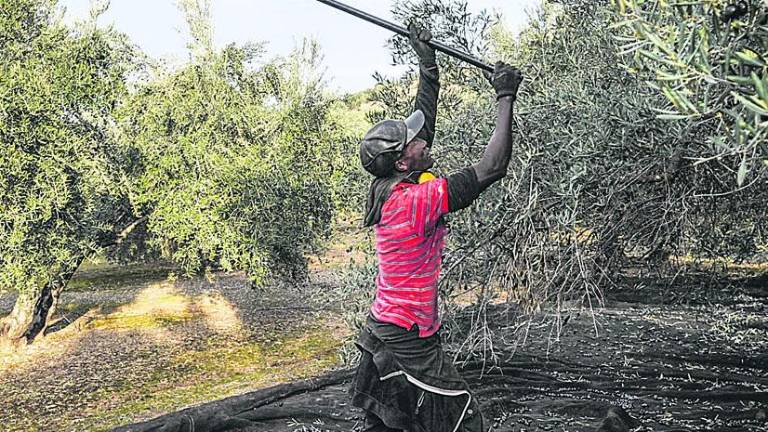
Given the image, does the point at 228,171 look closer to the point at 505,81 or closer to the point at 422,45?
the point at 422,45

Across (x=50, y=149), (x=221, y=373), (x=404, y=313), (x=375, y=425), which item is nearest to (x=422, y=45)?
(x=404, y=313)

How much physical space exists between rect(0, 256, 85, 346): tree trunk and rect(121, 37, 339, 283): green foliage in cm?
192

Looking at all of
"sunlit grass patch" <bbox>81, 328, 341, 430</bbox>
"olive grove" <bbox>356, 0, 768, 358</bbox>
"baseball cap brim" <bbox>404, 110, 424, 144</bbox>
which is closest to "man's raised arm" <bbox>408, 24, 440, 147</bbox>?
"baseball cap brim" <bbox>404, 110, 424, 144</bbox>

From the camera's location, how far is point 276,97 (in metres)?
17.0

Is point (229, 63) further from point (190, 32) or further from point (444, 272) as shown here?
point (444, 272)

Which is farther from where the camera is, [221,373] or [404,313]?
[221,373]

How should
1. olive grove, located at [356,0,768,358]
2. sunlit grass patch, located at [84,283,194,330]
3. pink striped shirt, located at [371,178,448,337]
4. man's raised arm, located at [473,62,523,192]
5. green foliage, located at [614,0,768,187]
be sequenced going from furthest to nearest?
sunlit grass patch, located at [84,283,194,330], olive grove, located at [356,0,768,358], pink striped shirt, located at [371,178,448,337], man's raised arm, located at [473,62,523,192], green foliage, located at [614,0,768,187]

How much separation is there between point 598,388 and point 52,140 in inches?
427

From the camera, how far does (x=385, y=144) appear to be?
3621 mm

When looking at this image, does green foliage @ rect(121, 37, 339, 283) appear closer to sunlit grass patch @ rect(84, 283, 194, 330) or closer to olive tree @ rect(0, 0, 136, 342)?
olive tree @ rect(0, 0, 136, 342)

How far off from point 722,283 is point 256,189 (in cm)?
861

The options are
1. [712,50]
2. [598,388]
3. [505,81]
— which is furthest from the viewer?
[598,388]

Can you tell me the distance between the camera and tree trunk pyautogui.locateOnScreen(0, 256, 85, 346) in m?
14.3

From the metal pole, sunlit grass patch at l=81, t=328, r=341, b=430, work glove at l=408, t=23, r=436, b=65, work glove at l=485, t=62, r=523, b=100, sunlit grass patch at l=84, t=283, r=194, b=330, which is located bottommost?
sunlit grass patch at l=81, t=328, r=341, b=430
